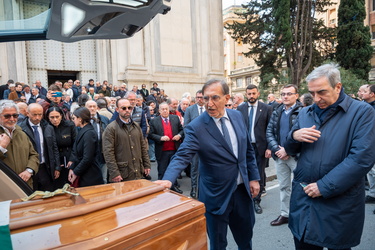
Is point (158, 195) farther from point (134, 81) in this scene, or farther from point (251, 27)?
point (251, 27)

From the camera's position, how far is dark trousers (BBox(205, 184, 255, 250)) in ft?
8.00

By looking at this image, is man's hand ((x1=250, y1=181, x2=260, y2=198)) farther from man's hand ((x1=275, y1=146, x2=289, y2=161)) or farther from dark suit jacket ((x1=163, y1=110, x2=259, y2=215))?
man's hand ((x1=275, y1=146, x2=289, y2=161))

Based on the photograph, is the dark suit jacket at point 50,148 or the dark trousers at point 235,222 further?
the dark suit jacket at point 50,148

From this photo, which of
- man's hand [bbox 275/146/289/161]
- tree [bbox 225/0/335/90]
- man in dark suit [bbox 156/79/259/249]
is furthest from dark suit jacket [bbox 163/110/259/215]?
tree [bbox 225/0/335/90]

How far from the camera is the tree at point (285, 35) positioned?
19.1 meters

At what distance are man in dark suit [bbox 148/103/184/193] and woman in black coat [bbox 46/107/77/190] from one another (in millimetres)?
1630

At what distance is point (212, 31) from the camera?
1809cm

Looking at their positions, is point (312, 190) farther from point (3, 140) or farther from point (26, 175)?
point (26, 175)

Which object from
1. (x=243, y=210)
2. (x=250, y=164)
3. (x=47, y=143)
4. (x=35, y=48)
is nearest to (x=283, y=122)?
(x=250, y=164)

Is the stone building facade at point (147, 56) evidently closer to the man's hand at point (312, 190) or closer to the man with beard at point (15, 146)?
Result: the man with beard at point (15, 146)

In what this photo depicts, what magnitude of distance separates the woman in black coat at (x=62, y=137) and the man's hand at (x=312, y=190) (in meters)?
3.62

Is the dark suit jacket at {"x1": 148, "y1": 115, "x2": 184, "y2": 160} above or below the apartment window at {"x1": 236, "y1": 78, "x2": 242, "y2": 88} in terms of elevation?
below

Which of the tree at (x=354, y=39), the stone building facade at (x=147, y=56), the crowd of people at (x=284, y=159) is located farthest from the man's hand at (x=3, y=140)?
the tree at (x=354, y=39)

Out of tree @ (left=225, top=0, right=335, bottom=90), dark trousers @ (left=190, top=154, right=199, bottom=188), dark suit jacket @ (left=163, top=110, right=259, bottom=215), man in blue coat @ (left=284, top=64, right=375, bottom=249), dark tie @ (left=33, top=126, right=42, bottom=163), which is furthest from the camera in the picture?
tree @ (left=225, top=0, right=335, bottom=90)
